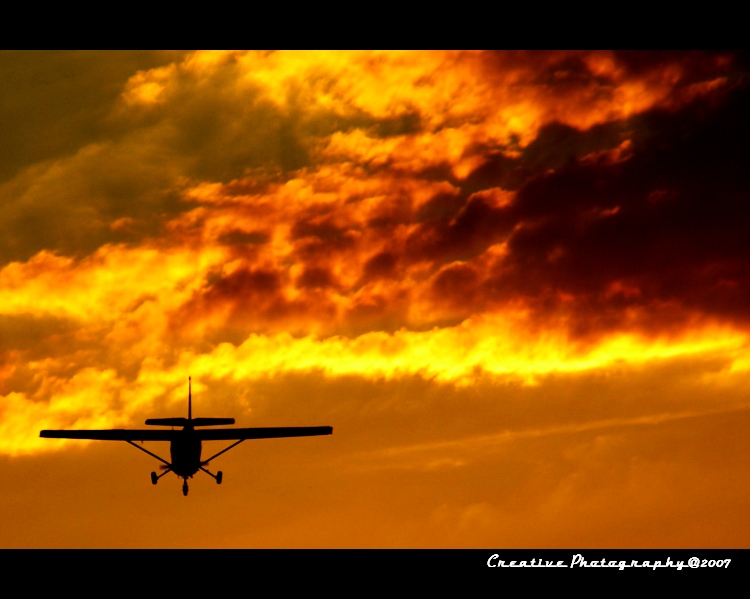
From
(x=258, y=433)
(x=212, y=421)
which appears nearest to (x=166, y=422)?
(x=212, y=421)

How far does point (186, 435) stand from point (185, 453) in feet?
4.93

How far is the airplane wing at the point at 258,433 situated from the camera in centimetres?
7956

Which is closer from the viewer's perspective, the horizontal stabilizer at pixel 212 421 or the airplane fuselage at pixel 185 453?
the horizontal stabilizer at pixel 212 421

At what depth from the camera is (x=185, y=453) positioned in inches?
3120

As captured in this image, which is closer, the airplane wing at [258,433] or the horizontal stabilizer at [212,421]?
the horizontal stabilizer at [212,421]

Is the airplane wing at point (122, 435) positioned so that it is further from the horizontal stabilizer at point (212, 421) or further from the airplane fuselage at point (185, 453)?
the horizontal stabilizer at point (212, 421)

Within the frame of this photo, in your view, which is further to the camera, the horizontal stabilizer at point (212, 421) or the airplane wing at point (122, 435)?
the airplane wing at point (122, 435)

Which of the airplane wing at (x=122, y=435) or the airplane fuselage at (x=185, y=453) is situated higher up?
the airplane wing at (x=122, y=435)

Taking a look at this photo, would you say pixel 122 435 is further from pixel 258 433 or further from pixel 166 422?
pixel 258 433

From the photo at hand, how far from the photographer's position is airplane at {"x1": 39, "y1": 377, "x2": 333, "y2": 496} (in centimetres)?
7838
